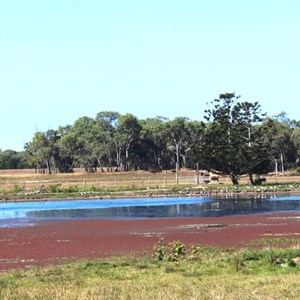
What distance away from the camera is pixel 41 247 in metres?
31.4

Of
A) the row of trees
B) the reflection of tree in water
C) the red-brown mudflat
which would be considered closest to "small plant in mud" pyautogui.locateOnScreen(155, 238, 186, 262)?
the red-brown mudflat

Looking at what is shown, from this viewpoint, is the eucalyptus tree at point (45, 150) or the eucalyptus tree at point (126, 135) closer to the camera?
the eucalyptus tree at point (126, 135)

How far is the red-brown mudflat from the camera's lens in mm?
28259

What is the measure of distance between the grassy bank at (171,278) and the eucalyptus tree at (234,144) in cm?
7062

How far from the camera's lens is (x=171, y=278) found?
56.3 feet

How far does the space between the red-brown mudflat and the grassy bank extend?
15.7 feet

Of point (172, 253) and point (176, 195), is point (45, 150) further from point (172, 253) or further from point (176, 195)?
point (172, 253)

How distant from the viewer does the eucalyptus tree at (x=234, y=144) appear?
307 feet

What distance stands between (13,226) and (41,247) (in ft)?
51.3

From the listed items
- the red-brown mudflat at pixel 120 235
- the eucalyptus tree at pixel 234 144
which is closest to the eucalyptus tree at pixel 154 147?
the eucalyptus tree at pixel 234 144

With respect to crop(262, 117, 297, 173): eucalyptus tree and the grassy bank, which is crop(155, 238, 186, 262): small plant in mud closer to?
the grassy bank

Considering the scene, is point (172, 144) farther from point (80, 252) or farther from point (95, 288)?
point (95, 288)

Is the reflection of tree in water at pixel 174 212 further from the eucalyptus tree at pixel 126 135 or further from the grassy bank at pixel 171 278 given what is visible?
the eucalyptus tree at pixel 126 135

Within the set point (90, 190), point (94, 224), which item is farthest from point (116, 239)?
point (90, 190)
